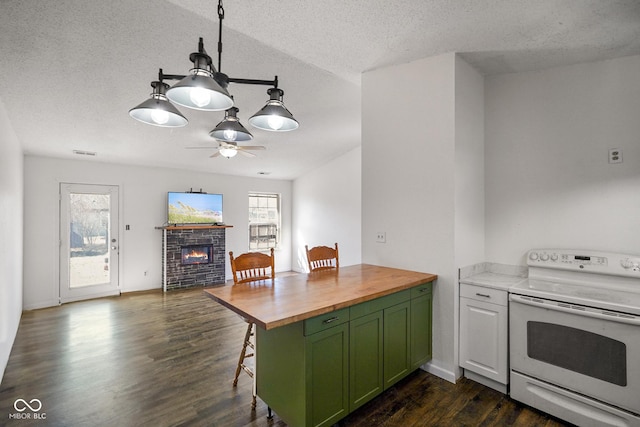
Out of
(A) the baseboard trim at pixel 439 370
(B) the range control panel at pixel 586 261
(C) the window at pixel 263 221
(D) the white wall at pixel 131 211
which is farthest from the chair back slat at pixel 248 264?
(C) the window at pixel 263 221

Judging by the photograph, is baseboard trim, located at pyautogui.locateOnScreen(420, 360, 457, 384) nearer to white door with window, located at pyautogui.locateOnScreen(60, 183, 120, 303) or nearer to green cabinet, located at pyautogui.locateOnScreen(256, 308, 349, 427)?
green cabinet, located at pyautogui.locateOnScreen(256, 308, 349, 427)

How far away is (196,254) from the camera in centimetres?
629

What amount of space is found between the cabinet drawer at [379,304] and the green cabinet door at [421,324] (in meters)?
0.14

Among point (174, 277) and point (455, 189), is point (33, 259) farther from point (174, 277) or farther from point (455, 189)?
point (455, 189)

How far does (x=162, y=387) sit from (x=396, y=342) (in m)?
2.03

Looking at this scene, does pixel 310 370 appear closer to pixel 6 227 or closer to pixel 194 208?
pixel 6 227

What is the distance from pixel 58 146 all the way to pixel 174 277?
115 inches

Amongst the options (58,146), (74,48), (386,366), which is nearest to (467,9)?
(386,366)

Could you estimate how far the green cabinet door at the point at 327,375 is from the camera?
5.67ft

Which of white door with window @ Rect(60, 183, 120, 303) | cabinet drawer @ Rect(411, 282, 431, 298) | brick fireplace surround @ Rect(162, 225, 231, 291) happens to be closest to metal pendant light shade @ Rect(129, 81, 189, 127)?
cabinet drawer @ Rect(411, 282, 431, 298)

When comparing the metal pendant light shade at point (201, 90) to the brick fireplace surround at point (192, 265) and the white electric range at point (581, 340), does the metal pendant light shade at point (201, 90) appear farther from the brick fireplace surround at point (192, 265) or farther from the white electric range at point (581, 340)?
the brick fireplace surround at point (192, 265)

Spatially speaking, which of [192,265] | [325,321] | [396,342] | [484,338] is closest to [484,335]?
[484,338]

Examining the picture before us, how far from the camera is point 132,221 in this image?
5730mm

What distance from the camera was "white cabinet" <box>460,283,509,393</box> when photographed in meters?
2.38
